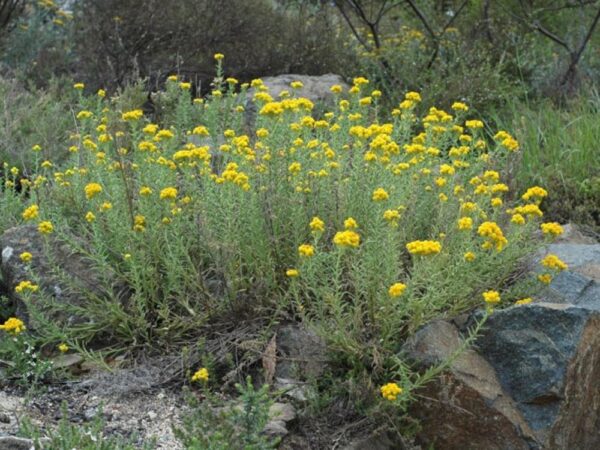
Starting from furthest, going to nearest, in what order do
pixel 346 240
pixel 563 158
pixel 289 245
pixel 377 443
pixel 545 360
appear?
pixel 563 158
pixel 289 245
pixel 545 360
pixel 377 443
pixel 346 240

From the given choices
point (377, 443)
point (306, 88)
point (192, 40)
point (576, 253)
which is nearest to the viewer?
point (377, 443)

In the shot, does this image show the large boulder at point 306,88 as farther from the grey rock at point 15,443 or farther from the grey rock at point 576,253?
the grey rock at point 15,443

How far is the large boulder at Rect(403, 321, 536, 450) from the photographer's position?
3457 millimetres

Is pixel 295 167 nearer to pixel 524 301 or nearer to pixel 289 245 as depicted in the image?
pixel 289 245

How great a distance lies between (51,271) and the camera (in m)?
3.90

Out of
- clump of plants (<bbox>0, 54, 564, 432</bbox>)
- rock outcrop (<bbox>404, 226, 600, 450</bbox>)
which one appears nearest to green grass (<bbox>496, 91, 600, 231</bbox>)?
clump of plants (<bbox>0, 54, 564, 432</bbox>)

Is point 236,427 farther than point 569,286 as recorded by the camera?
No

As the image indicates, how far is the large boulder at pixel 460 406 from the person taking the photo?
3.46 metres

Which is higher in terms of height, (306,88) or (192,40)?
(192,40)

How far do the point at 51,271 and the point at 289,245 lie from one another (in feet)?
3.33

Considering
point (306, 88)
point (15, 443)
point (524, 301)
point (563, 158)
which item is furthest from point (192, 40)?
point (15, 443)

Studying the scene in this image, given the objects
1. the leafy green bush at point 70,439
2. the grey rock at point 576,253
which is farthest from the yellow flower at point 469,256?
the leafy green bush at point 70,439

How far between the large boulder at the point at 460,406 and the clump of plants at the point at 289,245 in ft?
0.30

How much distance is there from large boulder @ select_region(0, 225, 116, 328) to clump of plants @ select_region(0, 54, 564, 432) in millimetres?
51
